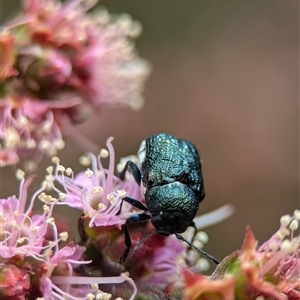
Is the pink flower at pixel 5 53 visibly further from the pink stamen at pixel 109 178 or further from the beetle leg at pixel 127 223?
the beetle leg at pixel 127 223

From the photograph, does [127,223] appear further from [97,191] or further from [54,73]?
[54,73]

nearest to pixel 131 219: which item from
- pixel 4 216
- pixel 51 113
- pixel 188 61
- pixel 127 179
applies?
pixel 127 179

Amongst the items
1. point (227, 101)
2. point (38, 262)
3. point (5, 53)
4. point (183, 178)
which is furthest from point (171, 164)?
point (227, 101)

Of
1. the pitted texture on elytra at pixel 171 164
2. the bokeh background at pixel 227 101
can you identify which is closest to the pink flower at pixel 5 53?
the pitted texture on elytra at pixel 171 164

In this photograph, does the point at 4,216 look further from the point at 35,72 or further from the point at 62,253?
the point at 35,72

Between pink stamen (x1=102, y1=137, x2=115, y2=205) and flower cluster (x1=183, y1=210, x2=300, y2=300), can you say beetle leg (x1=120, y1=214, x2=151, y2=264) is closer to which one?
pink stamen (x1=102, y1=137, x2=115, y2=205)
